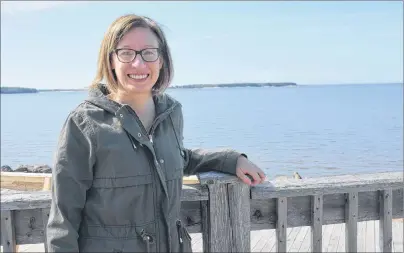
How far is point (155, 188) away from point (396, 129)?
3739 cm

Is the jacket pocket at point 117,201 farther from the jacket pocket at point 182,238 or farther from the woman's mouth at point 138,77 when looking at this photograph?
the woman's mouth at point 138,77

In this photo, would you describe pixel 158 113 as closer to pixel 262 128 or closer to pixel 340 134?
pixel 340 134

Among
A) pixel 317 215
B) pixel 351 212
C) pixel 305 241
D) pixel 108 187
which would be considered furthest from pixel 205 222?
pixel 305 241

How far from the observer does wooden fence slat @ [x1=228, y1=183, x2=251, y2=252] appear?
243cm

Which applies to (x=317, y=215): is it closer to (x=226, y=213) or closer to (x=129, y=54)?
(x=226, y=213)

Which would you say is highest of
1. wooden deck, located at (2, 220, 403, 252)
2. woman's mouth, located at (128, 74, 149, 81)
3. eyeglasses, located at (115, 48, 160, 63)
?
eyeglasses, located at (115, 48, 160, 63)

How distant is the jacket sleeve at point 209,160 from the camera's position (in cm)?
239

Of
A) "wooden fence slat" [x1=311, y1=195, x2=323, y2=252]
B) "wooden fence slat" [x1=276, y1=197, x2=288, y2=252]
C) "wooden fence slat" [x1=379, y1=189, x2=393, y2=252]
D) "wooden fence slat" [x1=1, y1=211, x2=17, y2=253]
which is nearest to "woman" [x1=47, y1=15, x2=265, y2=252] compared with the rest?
"wooden fence slat" [x1=1, y1=211, x2=17, y2=253]

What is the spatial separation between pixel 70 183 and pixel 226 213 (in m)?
0.90

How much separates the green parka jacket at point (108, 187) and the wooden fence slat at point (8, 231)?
1.72 ft

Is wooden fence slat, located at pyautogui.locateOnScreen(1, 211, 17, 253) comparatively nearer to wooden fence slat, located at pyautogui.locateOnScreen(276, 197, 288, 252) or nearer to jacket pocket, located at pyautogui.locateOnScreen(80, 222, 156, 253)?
jacket pocket, located at pyautogui.locateOnScreen(80, 222, 156, 253)

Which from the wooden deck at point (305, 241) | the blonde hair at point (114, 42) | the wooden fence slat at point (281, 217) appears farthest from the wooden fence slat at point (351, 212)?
the wooden deck at point (305, 241)

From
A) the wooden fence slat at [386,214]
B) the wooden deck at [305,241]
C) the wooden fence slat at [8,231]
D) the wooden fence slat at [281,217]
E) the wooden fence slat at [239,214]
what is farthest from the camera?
the wooden deck at [305,241]

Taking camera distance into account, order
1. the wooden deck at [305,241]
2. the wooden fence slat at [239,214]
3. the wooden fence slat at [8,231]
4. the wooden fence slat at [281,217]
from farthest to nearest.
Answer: the wooden deck at [305,241] < the wooden fence slat at [281,217] < the wooden fence slat at [239,214] < the wooden fence slat at [8,231]
